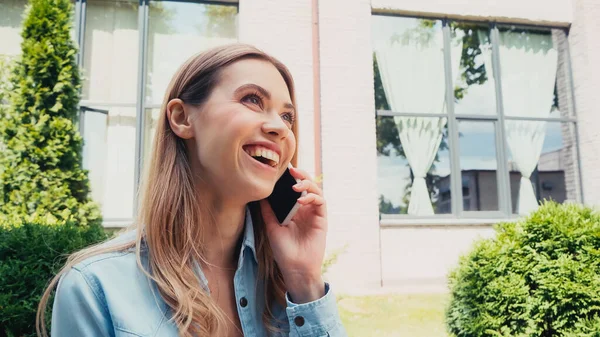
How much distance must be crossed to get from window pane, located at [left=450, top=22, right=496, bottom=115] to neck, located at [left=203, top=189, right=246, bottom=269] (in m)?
7.30

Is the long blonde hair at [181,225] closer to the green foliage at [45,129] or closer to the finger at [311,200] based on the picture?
the finger at [311,200]

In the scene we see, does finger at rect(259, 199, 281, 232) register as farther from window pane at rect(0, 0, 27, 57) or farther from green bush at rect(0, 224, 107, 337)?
window pane at rect(0, 0, 27, 57)

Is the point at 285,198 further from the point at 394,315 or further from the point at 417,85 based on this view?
the point at 417,85

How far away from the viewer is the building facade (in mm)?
6980

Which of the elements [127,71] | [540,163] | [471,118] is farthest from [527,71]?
[127,71]

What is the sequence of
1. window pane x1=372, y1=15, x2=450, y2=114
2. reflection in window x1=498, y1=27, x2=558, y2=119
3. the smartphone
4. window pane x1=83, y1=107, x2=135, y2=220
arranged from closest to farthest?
the smartphone → window pane x1=83, y1=107, x2=135, y2=220 → window pane x1=372, y1=15, x2=450, y2=114 → reflection in window x1=498, y1=27, x2=558, y2=119

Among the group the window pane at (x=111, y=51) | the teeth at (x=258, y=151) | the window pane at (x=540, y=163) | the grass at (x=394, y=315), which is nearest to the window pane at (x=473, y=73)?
the window pane at (x=540, y=163)

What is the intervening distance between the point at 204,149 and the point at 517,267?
2.98m

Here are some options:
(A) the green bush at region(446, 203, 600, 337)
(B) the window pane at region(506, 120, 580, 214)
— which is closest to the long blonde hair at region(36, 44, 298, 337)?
(A) the green bush at region(446, 203, 600, 337)

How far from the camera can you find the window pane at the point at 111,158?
6.89m

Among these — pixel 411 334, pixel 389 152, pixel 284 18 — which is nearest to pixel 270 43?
pixel 284 18

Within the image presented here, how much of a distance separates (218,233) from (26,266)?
7.88 feet

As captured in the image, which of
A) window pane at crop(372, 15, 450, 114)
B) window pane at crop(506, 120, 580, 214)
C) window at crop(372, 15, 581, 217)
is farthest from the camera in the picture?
window pane at crop(506, 120, 580, 214)

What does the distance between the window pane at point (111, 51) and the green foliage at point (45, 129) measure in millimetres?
514
